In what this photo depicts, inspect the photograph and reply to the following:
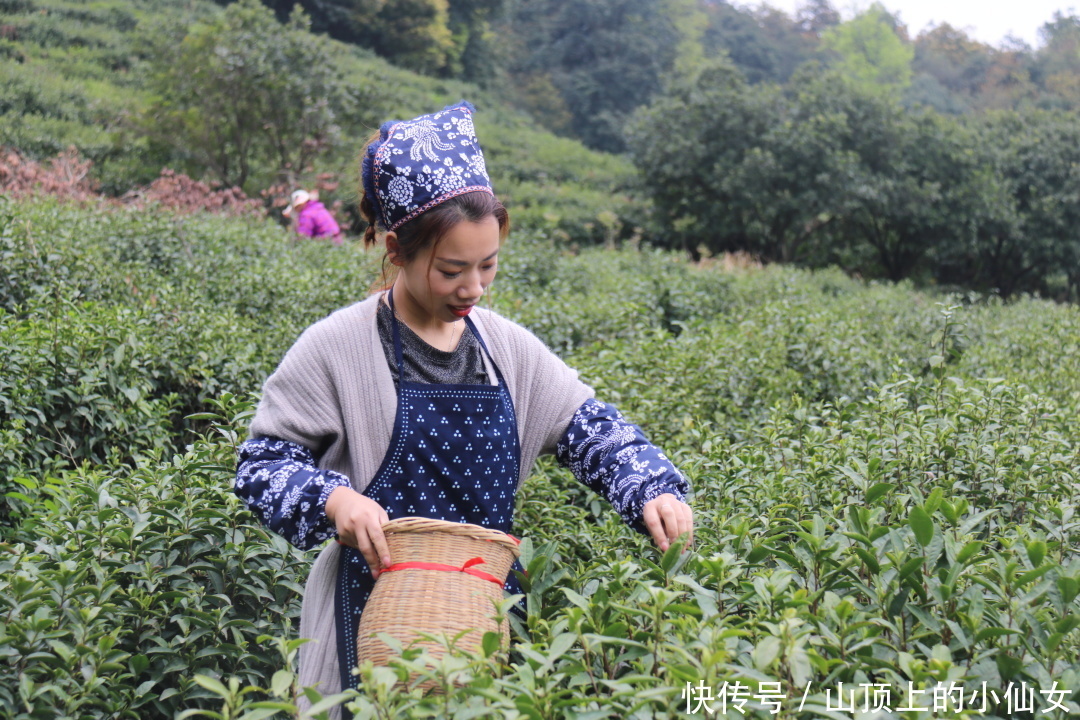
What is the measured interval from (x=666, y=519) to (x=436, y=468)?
1.36ft

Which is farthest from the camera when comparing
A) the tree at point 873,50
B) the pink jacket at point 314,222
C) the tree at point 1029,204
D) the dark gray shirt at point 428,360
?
the tree at point 873,50

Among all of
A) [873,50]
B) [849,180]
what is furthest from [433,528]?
[873,50]

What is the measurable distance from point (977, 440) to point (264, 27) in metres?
14.1

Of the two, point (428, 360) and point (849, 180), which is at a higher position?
point (849, 180)

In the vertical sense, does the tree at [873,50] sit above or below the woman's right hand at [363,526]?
above

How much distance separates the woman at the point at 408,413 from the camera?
1617 millimetres

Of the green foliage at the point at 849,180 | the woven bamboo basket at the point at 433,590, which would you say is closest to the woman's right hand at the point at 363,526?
the woven bamboo basket at the point at 433,590

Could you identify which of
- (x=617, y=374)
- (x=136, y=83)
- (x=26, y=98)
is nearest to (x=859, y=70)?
(x=136, y=83)

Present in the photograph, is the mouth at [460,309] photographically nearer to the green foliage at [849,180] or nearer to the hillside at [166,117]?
the hillside at [166,117]

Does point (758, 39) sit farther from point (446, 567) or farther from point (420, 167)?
point (446, 567)

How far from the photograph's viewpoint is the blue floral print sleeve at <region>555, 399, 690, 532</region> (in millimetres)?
1689

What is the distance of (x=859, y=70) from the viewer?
142 ft

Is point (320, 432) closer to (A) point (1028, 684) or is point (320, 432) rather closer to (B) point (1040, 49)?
(A) point (1028, 684)

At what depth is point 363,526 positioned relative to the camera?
4.75ft
